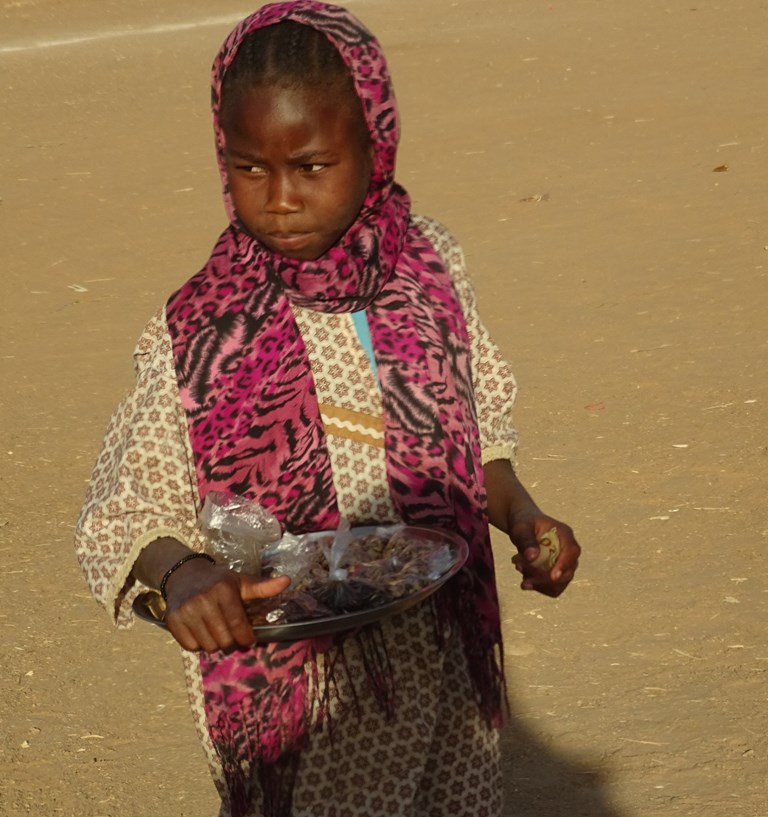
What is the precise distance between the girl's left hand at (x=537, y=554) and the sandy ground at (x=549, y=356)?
1.59 m

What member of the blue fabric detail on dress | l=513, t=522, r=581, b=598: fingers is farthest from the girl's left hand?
the blue fabric detail on dress

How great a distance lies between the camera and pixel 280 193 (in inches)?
96.0

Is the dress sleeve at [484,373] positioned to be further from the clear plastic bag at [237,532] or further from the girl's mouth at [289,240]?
the clear plastic bag at [237,532]

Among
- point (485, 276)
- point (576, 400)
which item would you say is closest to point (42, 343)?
point (485, 276)

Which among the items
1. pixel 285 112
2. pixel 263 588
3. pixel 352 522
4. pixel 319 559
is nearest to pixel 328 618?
Result: pixel 263 588

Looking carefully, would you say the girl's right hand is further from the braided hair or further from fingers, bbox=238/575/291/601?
the braided hair

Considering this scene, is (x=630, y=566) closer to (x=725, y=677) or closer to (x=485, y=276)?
(x=725, y=677)

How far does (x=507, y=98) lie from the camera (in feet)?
44.5

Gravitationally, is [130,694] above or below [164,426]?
below

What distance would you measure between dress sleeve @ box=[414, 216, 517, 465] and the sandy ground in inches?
60.7

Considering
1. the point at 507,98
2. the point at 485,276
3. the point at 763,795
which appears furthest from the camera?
the point at 507,98

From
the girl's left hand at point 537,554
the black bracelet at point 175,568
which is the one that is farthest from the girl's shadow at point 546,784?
the black bracelet at point 175,568

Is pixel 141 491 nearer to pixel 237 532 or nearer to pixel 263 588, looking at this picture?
pixel 237 532

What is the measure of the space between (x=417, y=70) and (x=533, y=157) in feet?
12.5
